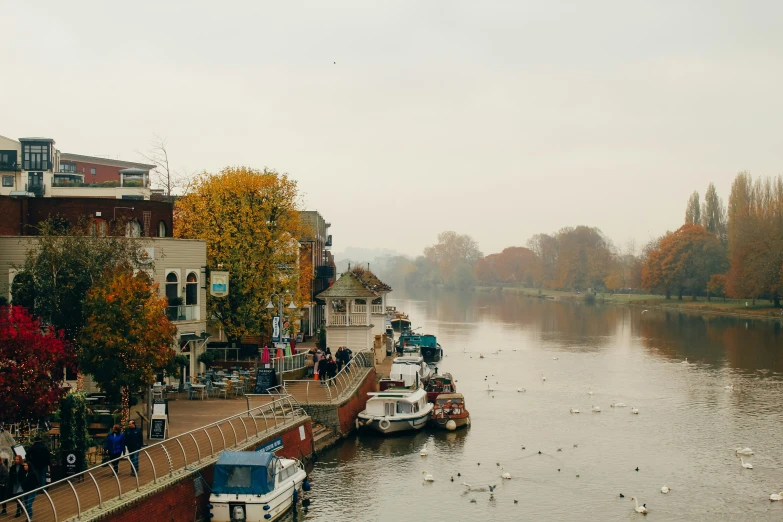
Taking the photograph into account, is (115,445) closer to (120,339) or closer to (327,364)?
(120,339)

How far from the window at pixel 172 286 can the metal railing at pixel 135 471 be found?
380 inches

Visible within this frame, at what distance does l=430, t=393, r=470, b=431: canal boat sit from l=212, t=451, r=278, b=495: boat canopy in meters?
→ 19.1

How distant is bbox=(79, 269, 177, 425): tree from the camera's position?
31.1m

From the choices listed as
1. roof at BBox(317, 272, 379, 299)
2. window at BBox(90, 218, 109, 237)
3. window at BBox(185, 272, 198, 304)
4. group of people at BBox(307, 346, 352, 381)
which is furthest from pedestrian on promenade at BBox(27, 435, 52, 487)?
roof at BBox(317, 272, 379, 299)

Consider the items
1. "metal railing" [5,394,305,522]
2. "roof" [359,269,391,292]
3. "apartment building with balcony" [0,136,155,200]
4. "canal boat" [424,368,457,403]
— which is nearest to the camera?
"metal railing" [5,394,305,522]

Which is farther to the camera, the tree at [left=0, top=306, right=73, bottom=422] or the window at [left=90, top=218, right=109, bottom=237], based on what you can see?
the window at [left=90, top=218, right=109, bottom=237]

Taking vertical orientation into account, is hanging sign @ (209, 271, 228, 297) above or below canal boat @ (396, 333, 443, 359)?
above

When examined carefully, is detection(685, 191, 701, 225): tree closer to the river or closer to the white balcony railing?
the river

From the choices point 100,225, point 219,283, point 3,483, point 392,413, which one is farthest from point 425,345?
point 3,483

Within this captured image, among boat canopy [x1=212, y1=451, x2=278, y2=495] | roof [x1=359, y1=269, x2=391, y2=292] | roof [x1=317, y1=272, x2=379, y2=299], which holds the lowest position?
boat canopy [x1=212, y1=451, x2=278, y2=495]

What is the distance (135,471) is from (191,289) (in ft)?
69.3

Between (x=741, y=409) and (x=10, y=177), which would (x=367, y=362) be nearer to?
(x=741, y=409)

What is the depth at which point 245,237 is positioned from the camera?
54.7 m

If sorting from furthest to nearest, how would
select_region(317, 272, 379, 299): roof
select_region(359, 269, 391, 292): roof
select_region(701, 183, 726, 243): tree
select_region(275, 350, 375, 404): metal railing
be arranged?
1. select_region(701, 183, 726, 243): tree
2. select_region(359, 269, 391, 292): roof
3. select_region(317, 272, 379, 299): roof
4. select_region(275, 350, 375, 404): metal railing
